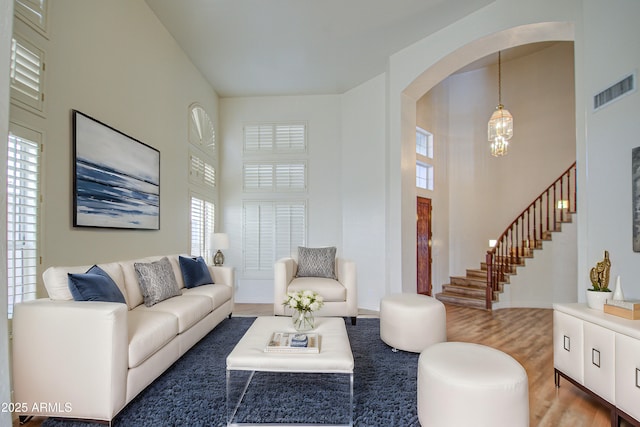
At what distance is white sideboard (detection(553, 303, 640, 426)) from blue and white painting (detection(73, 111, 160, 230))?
3707 millimetres

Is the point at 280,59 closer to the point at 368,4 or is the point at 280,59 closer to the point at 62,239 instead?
the point at 368,4

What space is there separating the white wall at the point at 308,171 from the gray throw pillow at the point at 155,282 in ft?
7.94

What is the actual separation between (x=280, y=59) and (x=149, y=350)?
12.9 feet

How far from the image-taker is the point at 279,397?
2109mm

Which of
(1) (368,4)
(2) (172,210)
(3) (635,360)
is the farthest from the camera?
(2) (172,210)

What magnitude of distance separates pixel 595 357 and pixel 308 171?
436 centimetres

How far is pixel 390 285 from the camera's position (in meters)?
4.32

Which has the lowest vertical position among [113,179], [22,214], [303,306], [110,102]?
[303,306]

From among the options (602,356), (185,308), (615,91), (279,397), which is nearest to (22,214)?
(185,308)

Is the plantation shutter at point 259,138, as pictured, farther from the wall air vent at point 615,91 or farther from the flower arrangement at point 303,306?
the wall air vent at point 615,91

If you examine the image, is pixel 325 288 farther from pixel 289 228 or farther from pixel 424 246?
pixel 424 246

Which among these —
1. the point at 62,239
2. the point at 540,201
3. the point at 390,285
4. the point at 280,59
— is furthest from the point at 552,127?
the point at 62,239

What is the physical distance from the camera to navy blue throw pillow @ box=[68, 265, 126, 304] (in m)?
1.98

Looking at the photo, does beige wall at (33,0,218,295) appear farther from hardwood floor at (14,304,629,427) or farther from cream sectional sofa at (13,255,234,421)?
hardwood floor at (14,304,629,427)
